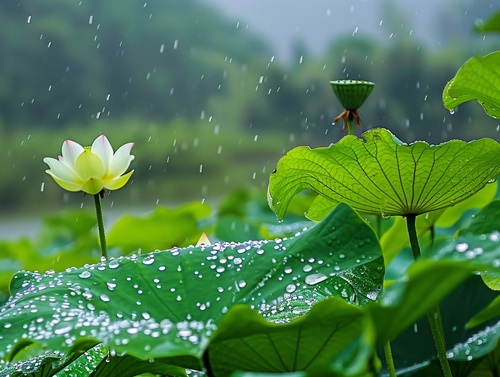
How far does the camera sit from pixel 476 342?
70 cm

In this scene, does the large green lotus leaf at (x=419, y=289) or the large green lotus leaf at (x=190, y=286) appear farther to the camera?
the large green lotus leaf at (x=190, y=286)

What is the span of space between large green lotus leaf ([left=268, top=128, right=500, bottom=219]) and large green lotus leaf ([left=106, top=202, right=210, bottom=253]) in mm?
925

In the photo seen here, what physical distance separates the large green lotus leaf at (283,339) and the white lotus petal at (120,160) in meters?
0.39

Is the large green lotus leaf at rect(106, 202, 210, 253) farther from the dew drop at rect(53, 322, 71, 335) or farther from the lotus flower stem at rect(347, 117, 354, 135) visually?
the dew drop at rect(53, 322, 71, 335)

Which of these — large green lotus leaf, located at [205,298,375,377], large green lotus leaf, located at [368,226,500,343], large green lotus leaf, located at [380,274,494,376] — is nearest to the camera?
large green lotus leaf, located at [368,226,500,343]

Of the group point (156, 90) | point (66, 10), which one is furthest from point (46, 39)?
point (156, 90)

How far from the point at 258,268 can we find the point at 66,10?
31.6 feet

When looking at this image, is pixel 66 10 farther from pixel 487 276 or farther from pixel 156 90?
pixel 487 276

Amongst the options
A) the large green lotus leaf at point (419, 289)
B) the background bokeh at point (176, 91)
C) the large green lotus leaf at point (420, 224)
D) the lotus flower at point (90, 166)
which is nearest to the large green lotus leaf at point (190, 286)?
the large green lotus leaf at point (419, 289)

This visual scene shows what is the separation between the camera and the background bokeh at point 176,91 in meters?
8.55

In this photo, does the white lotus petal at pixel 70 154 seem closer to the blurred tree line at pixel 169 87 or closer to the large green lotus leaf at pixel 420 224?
the large green lotus leaf at pixel 420 224

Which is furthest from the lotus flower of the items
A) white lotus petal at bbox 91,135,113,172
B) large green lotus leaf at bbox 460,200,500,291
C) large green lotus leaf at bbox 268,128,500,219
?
large green lotus leaf at bbox 460,200,500,291

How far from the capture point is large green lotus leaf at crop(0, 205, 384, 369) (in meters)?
0.46

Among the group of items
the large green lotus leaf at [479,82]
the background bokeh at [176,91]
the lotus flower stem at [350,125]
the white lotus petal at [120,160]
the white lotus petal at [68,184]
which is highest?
the background bokeh at [176,91]
